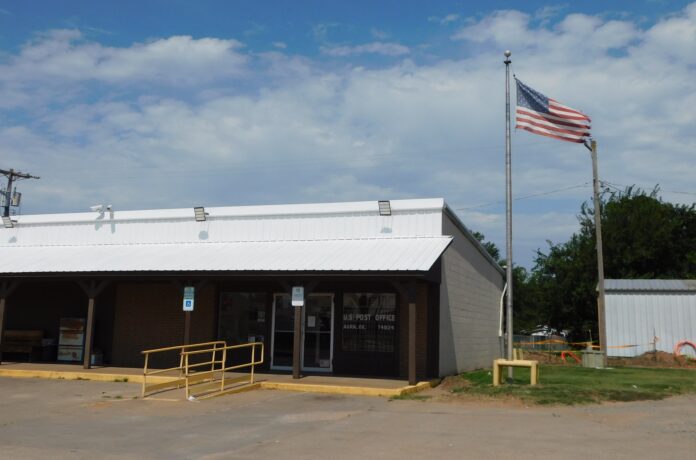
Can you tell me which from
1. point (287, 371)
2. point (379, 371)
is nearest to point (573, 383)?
point (379, 371)

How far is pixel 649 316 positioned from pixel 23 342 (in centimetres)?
2498

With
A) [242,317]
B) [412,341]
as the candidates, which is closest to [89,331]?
[242,317]

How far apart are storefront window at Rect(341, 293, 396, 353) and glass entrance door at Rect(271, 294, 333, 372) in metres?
0.53

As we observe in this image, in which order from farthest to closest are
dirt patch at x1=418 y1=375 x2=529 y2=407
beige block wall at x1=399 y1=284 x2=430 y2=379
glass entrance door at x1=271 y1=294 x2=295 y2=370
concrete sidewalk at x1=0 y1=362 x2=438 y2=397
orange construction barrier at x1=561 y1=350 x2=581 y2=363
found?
orange construction barrier at x1=561 y1=350 x2=581 y2=363, glass entrance door at x1=271 y1=294 x2=295 y2=370, beige block wall at x1=399 y1=284 x2=430 y2=379, concrete sidewalk at x1=0 y1=362 x2=438 y2=397, dirt patch at x1=418 y1=375 x2=529 y2=407

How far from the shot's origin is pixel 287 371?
19047mm

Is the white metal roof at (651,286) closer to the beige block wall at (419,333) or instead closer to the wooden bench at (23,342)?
the beige block wall at (419,333)

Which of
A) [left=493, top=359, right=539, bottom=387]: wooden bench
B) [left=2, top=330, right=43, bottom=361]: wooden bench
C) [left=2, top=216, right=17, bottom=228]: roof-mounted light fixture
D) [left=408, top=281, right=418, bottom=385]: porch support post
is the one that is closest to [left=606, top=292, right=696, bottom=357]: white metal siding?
[left=493, top=359, right=539, bottom=387]: wooden bench

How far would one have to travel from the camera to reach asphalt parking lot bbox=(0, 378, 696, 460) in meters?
8.73

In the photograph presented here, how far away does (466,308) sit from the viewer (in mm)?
22438

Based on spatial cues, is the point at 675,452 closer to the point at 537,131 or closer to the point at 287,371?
→ the point at 537,131

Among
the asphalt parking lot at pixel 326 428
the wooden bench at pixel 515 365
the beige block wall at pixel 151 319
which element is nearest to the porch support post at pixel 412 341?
the asphalt parking lot at pixel 326 428

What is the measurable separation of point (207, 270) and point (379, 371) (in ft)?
A: 17.7

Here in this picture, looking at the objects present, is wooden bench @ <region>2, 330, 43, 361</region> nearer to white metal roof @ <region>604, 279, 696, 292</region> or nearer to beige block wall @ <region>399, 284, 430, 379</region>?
beige block wall @ <region>399, 284, 430, 379</region>

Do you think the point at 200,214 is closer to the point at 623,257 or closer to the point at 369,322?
the point at 369,322
